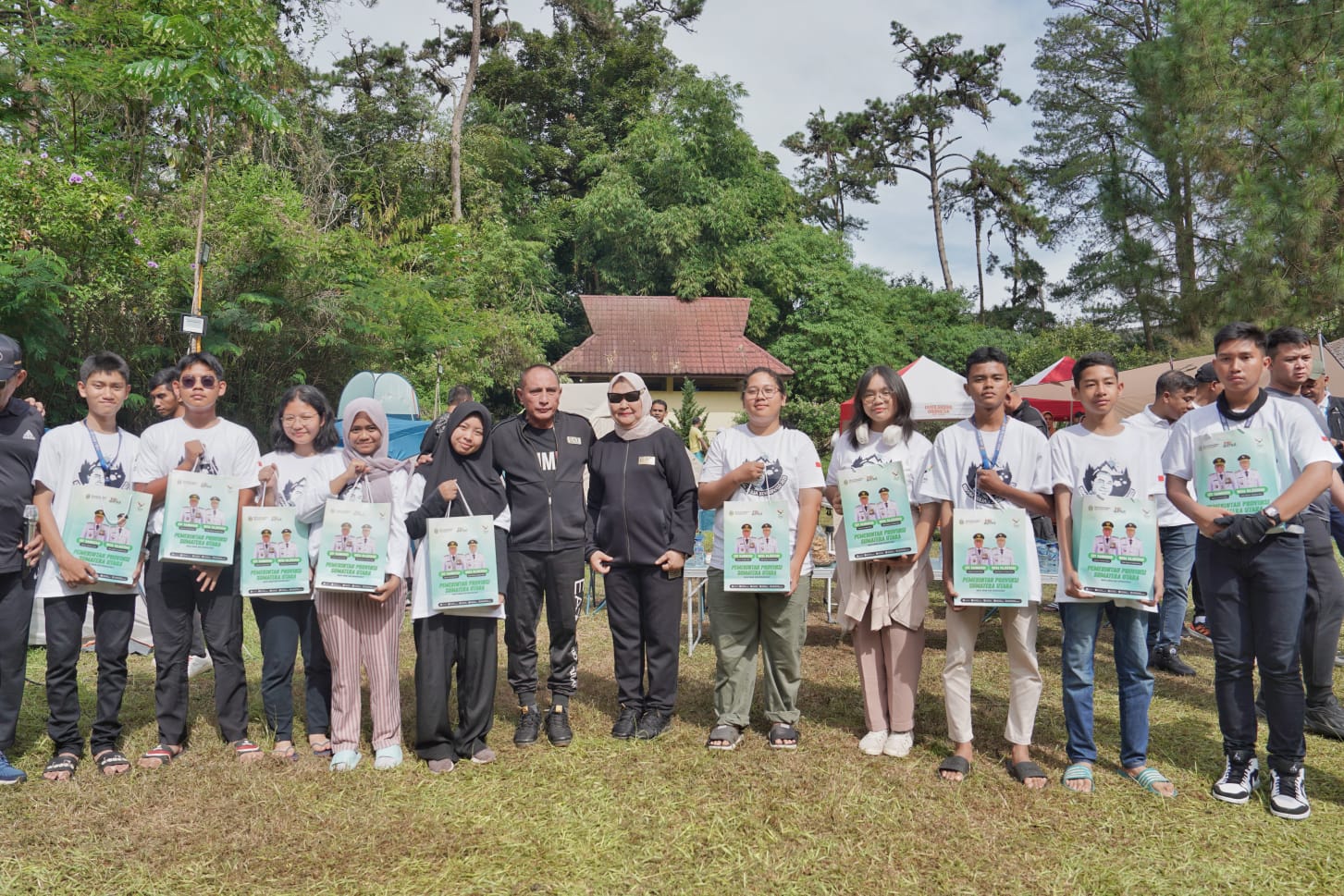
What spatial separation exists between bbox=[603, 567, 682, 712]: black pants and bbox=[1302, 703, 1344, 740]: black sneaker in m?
3.27

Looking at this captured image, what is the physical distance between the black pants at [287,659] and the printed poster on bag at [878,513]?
2626 mm

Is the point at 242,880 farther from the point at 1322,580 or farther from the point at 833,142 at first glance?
the point at 833,142

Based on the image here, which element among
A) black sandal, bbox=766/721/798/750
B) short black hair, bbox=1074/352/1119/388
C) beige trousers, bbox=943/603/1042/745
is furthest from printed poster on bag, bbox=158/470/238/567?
short black hair, bbox=1074/352/1119/388

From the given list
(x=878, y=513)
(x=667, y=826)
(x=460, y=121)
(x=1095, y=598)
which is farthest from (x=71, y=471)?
(x=460, y=121)

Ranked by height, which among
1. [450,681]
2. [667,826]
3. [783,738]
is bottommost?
[667,826]

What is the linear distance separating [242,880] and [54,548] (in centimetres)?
185

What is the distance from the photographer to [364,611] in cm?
409

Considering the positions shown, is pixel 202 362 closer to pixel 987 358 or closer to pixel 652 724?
pixel 652 724

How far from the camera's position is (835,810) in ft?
11.8

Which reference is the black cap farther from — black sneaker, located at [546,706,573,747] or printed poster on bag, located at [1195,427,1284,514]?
printed poster on bag, located at [1195,427,1284,514]

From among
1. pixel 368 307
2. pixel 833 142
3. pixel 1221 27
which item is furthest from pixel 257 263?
pixel 833 142

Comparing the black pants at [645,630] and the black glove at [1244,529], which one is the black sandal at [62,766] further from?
the black glove at [1244,529]

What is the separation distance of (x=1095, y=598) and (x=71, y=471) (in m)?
4.68

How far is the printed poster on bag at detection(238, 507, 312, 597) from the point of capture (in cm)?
398
